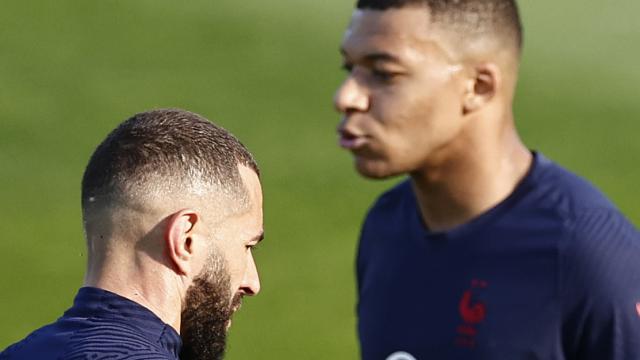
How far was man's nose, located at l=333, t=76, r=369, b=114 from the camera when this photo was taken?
3902 millimetres

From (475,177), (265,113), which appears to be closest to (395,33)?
(475,177)

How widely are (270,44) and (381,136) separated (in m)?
6.86

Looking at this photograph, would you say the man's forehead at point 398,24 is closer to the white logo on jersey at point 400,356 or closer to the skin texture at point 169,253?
the skin texture at point 169,253

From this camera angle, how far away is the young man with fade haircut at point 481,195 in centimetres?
384

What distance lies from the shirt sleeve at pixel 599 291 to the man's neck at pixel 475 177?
9.4 inches

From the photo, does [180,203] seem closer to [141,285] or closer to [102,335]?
[141,285]

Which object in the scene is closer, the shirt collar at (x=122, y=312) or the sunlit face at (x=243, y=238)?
the shirt collar at (x=122, y=312)

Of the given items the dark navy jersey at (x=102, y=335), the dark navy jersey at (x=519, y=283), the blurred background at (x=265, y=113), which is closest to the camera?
the dark navy jersey at (x=102, y=335)

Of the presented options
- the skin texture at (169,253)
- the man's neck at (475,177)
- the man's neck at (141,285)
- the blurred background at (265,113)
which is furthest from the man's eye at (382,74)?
the blurred background at (265,113)

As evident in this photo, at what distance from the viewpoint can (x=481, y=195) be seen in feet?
13.3

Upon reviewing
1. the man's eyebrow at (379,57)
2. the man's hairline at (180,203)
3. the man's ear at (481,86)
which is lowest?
the man's hairline at (180,203)

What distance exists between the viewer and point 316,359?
8336 mm

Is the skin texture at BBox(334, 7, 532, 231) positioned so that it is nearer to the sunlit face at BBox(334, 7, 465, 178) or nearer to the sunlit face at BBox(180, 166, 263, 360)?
the sunlit face at BBox(334, 7, 465, 178)

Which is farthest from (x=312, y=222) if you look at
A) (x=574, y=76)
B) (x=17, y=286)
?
(x=574, y=76)
